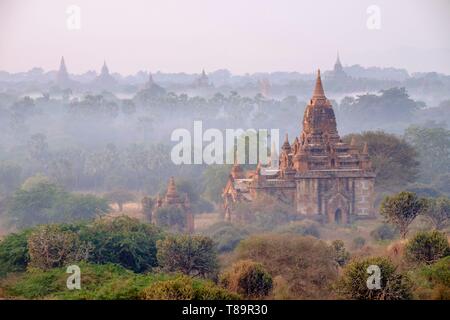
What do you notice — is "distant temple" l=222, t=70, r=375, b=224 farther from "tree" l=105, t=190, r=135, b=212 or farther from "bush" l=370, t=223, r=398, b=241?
"tree" l=105, t=190, r=135, b=212

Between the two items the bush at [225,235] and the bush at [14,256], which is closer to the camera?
the bush at [14,256]

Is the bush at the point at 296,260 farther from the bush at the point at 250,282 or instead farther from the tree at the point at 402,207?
the tree at the point at 402,207

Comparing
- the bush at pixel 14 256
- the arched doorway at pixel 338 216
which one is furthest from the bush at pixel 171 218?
the bush at pixel 14 256

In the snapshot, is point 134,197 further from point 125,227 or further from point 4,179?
point 125,227

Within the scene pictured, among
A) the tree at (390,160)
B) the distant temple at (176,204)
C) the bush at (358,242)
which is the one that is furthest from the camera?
the tree at (390,160)

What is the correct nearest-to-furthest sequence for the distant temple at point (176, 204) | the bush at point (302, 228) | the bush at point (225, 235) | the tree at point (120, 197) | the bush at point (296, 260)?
the bush at point (296, 260)
the bush at point (225, 235)
the bush at point (302, 228)
the distant temple at point (176, 204)
the tree at point (120, 197)

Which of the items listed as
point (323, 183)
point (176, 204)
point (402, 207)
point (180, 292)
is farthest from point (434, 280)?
point (176, 204)

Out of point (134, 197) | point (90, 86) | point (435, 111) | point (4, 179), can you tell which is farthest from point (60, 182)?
point (90, 86)

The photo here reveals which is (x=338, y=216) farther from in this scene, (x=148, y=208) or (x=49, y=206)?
(x=49, y=206)

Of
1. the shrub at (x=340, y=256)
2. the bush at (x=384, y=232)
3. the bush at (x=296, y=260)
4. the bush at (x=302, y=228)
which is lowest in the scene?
the bush at (x=302, y=228)
